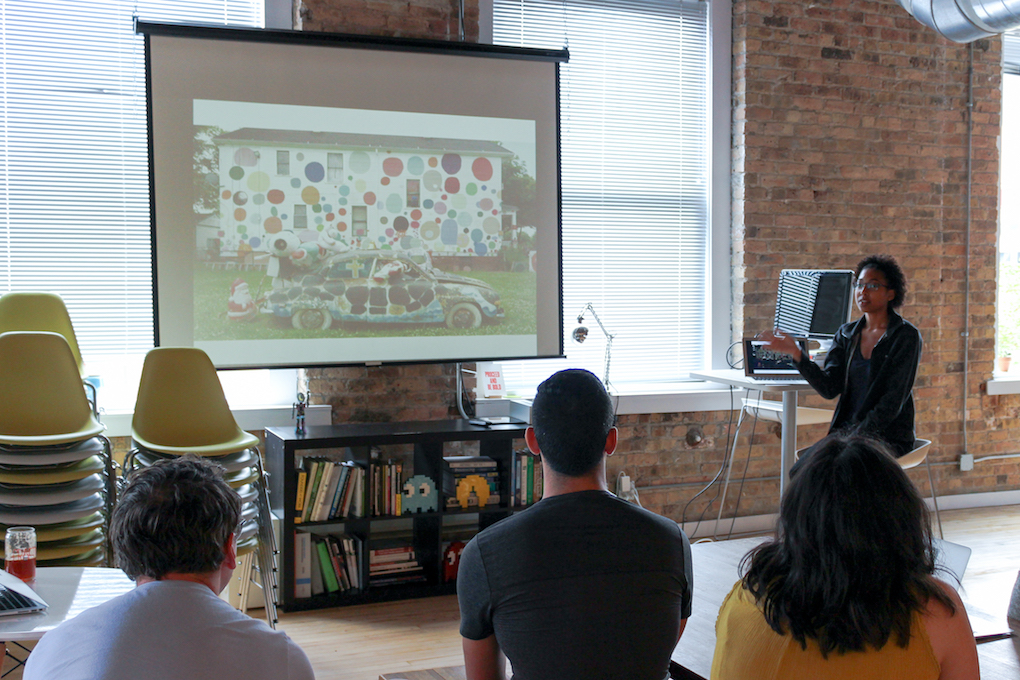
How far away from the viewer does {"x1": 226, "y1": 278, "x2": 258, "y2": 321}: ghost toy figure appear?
4.10 meters

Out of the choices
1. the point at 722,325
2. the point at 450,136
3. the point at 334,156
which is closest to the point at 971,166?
the point at 722,325

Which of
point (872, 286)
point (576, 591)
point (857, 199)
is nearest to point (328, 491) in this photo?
point (872, 286)

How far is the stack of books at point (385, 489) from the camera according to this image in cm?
403

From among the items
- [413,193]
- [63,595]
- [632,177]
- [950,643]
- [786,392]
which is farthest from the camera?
[632,177]

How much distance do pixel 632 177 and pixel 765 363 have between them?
4.99 feet

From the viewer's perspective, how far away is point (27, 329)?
3760mm

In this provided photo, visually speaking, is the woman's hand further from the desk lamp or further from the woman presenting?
the desk lamp

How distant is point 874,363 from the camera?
3781mm

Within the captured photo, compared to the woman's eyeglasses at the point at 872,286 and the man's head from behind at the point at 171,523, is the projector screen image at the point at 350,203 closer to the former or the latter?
the woman's eyeglasses at the point at 872,286

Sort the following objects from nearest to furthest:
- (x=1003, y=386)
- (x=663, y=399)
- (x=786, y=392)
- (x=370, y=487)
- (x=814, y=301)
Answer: (x=370, y=487), (x=786, y=392), (x=814, y=301), (x=663, y=399), (x=1003, y=386)

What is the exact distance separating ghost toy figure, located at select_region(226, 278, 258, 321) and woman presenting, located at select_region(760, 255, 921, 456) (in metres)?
2.30

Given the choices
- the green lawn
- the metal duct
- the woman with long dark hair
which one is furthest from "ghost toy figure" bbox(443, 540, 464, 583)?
the metal duct

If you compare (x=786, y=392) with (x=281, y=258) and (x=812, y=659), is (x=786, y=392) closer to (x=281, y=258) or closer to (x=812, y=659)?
(x=281, y=258)

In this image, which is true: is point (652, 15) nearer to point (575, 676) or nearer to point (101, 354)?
point (101, 354)
